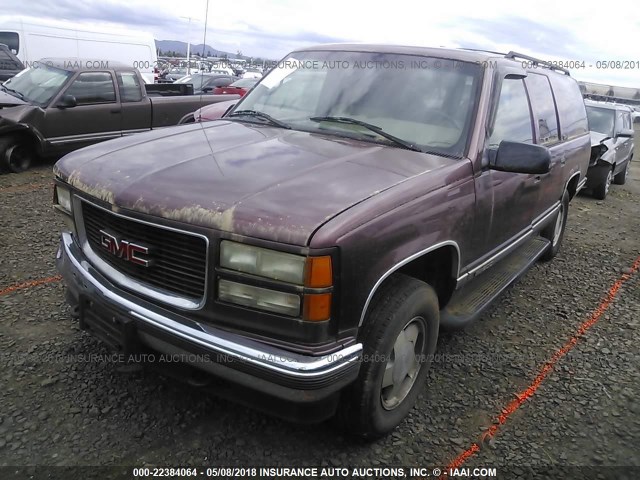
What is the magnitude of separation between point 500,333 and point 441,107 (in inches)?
71.8

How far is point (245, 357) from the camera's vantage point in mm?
2062

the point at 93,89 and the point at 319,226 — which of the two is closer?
the point at 319,226

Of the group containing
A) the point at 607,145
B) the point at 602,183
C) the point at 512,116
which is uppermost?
the point at 512,116

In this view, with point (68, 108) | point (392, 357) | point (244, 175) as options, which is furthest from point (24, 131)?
point (392, 357)

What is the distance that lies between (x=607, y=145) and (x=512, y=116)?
6990 millimetres

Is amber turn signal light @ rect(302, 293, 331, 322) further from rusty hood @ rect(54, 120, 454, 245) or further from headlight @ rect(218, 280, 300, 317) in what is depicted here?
rusty hood @ rect(54, 120, 454, 245)

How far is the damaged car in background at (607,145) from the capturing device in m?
9.19

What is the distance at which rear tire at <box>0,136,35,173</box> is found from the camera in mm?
7250

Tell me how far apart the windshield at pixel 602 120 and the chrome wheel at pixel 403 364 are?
29.5 feet

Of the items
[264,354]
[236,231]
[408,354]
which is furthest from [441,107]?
[264,354]

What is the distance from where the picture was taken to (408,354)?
270cm

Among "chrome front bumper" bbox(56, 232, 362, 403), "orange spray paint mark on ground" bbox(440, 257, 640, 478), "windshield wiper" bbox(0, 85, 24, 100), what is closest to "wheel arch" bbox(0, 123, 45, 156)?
"windshield wiper" bbox(0, 85, 24, 100)

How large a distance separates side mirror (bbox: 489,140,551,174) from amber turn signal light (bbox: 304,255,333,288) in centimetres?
144

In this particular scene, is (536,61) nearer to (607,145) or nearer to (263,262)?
(263,262)
